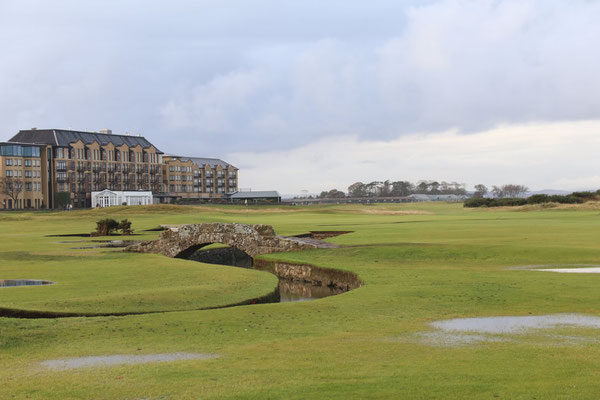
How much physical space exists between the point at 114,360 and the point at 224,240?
27690 millimetres

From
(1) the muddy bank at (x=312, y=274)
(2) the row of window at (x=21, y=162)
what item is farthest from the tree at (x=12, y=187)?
(1) the muddy bank at (x=312, y=274)

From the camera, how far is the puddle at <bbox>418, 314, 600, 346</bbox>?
646 inches

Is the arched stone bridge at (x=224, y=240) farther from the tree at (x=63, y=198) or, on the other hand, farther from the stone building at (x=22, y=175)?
the tree at (x=63, y=198)

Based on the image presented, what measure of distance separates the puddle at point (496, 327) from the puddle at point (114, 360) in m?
5.79

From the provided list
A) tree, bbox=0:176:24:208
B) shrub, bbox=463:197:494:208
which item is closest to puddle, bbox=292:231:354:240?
shrub, bbox=463:197:494:208

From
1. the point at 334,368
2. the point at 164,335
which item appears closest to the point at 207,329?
the point at 164,335

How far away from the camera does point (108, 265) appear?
121 ft

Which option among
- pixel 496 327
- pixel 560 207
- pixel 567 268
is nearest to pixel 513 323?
pixel 496 327

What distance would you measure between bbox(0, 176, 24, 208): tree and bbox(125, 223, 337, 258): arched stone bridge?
129 m

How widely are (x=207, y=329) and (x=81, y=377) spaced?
18.6 feet

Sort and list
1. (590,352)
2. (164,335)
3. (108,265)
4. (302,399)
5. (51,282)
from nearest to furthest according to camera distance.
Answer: (302,399) → (590,352) → (164,335) → (51,282) → (108,265)

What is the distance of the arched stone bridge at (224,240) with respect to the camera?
42.3 m

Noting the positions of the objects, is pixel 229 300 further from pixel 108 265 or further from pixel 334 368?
pixel 108 265

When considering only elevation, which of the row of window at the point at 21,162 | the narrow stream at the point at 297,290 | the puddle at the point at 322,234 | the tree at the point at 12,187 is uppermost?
the row of window at the point at 21,162
